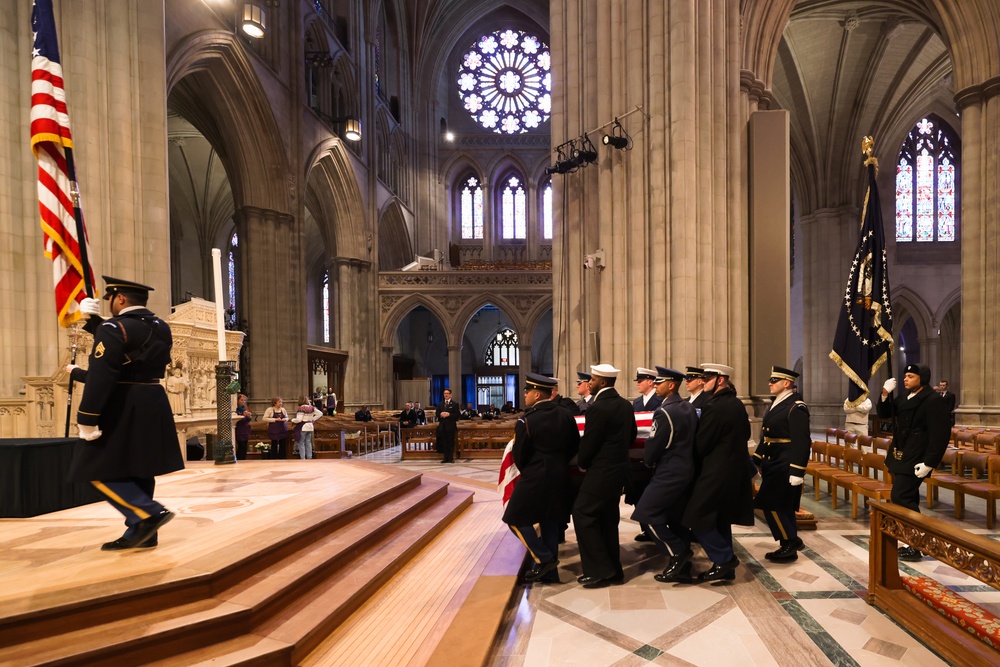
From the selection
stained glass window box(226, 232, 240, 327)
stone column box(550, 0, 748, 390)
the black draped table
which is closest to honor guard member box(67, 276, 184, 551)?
the black draped table

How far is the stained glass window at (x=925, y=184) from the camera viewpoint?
2259 centimetres

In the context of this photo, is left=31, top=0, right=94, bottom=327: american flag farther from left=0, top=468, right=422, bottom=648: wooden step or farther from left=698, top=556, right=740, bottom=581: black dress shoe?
left=698, top=556, right=740, bottom=581: black dress shoe

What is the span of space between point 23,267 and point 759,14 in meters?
13.2

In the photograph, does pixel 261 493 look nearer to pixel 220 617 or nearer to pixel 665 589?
pixel 220 617

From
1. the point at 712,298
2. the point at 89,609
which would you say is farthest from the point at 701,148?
the point at 89,609

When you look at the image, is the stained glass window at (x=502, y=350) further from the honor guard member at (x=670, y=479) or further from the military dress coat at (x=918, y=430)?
the honor guard member at (x=670, y=479)

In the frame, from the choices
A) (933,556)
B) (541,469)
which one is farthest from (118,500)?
(933,556)

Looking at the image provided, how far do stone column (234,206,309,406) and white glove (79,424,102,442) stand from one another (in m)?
14.3

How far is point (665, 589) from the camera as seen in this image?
4332mm

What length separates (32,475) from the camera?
4465 millimetres

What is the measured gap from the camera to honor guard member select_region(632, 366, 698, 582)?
14.4 ft

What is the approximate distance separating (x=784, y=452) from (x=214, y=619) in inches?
168

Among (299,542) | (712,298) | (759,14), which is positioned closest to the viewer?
(299,542)

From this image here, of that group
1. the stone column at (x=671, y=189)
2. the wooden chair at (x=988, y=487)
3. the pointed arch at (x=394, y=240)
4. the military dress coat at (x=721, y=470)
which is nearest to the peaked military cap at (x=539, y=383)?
the military dress coat at (x=721, y=470)
